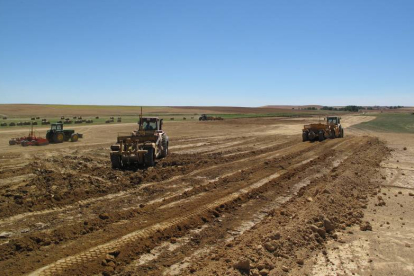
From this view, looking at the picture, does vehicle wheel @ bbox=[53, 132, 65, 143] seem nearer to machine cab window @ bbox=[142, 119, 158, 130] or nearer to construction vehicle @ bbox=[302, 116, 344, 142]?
machine cab window @ bbox=[142, 119, 158, 130]

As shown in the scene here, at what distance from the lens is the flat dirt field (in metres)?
5.48

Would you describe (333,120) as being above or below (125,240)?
above

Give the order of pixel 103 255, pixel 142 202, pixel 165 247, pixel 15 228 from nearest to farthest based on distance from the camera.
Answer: pixel 103 255, pixel 165 247, pixel 15 228, pixel 142 202

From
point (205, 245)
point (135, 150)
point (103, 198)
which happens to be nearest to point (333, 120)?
point (135, 150)

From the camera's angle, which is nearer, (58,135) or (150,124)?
(150,124)

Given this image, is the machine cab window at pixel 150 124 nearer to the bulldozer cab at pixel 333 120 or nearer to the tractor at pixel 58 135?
the tractor at pixel 58 135

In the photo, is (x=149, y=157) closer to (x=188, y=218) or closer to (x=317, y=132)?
(x=188, y=218)

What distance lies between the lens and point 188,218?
24.6ft

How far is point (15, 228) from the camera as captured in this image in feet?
23.0

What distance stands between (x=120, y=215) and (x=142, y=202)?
1244 millimetres

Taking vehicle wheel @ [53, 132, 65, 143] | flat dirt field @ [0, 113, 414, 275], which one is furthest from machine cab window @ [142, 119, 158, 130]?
vehicle wheel @ [53, 132, 65, 143]

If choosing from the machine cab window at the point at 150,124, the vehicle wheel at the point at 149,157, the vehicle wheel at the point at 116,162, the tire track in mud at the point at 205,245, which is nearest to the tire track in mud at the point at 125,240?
the tire track in mud at the point at 205,245

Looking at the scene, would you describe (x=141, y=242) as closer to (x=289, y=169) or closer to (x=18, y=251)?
(x=18, y=251)

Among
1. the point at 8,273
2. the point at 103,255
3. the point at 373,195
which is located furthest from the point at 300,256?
the point at 373,195
